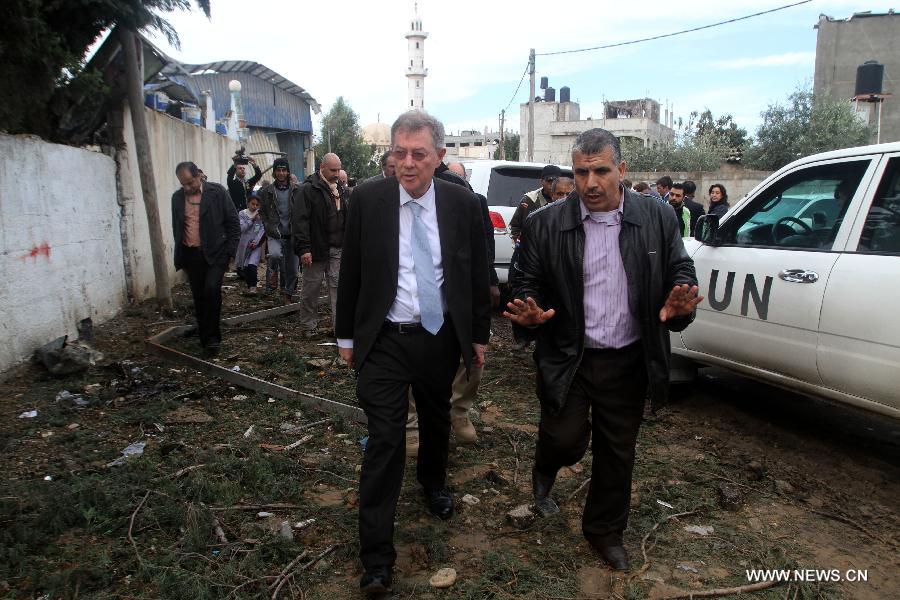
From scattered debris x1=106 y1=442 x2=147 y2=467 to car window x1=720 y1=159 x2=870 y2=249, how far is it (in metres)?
4.20

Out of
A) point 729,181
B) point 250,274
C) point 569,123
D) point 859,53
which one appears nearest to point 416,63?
point 569,123

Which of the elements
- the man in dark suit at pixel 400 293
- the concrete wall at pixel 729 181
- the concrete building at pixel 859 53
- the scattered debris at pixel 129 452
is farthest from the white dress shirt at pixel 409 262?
the concrete building at pixel 859 53

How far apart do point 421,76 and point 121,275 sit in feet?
274

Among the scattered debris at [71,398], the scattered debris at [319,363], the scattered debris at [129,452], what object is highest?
the scattered debris at [71,398]

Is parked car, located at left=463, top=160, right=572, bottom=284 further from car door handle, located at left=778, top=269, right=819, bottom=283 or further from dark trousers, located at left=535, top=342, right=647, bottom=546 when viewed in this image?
dark trousers, located at left=535, top=342, right=647, bottom=546

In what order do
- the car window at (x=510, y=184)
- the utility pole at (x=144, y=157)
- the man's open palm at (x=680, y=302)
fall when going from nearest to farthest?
the man's open palm at (x=680, y=302), the utility pole at (x=144, y=157), the car window at (x=510, y=184)

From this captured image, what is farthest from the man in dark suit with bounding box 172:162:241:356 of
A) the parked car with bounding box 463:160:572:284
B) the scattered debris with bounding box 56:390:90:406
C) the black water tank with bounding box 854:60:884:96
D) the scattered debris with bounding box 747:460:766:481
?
the black water tank with bounding box 854:60:884:96

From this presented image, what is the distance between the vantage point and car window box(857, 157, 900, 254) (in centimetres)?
388

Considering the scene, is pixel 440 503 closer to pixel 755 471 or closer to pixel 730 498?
pixel 730 498

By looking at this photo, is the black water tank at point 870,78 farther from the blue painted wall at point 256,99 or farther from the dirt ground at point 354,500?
the dirt ground at point 354,500

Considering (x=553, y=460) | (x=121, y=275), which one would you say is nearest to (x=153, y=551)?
(x=553, y=460)

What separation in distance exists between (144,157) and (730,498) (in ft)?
24.8

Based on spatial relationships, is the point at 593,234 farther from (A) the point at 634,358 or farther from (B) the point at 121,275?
(B) the point at 121,275

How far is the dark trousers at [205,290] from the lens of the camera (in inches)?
271
